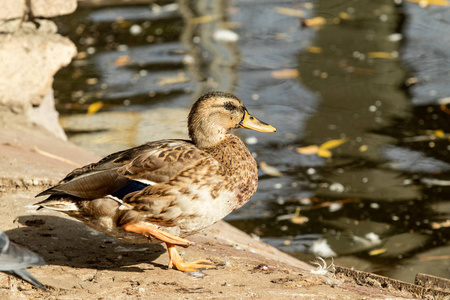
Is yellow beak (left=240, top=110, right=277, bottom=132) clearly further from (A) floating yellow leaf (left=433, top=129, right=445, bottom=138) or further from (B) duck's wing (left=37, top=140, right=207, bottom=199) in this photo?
(A) floating yellow leaf (left=433, top=129, right=445, bottom=138)

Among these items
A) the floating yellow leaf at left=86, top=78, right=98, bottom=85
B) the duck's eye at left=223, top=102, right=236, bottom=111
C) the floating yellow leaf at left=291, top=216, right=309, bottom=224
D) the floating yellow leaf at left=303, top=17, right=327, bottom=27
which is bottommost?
the floating yellow leaf at left=291, top=216, right=309, bottom=224

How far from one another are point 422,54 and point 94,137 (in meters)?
4.00

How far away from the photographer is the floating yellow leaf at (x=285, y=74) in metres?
8.10

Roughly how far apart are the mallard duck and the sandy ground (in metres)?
0.18

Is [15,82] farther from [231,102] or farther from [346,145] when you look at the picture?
[346,145]

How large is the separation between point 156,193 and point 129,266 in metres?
0.47

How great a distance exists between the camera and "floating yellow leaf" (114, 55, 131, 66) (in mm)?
8622

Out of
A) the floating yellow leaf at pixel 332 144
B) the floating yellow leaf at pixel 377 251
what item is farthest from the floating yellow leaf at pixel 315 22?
the floating yellow leaf at pixel 377 251

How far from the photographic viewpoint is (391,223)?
5.34 meters

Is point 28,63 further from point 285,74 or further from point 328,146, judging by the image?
point 285,74

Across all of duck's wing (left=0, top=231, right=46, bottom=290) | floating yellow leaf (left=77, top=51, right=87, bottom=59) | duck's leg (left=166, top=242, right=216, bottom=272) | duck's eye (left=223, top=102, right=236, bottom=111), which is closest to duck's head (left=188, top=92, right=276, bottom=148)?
duck's eye (left=223, top=102, right=236, bottom=111)

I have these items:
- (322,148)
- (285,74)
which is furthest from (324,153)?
(285,74)

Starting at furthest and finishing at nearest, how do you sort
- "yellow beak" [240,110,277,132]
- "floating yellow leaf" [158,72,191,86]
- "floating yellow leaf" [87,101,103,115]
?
"floating yellow leaf" [158,72,191,86] → "floating yellow leaf" [87,101,103,115] → "yellow beak" [240,110,277,132]

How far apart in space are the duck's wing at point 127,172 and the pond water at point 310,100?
173cm
